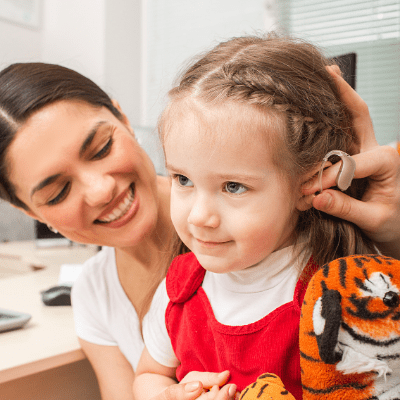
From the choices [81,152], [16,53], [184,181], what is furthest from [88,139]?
[16,53]

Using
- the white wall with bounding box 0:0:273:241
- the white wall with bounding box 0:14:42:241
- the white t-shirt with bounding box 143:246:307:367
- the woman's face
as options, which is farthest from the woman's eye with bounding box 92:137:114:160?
the white wall with bounding box 0:0:273:241

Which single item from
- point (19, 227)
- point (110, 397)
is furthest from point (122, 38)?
point (110, 397)

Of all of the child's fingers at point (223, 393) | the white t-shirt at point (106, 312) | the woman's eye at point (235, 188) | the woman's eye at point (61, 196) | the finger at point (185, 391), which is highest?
the woman's eye at point (235, 188)

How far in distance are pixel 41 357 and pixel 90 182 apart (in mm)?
387

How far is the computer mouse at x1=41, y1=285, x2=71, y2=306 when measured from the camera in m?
1.21

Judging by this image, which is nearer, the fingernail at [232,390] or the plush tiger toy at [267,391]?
the plush tiger toy at [267,391]

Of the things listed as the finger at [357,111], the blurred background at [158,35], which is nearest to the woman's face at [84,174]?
the finger at [357,111]

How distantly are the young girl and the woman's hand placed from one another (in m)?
0.02

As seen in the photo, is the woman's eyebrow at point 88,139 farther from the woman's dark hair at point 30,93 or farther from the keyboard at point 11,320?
the keyboard at point 11,320

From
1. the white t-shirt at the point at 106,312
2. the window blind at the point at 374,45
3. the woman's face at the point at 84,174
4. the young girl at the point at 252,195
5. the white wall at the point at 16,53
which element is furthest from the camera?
the white wall at the point at 16,53

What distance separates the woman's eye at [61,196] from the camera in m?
0.84

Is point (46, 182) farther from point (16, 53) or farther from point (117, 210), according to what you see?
point (16, 53)

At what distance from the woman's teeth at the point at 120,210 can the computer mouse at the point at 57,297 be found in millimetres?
452

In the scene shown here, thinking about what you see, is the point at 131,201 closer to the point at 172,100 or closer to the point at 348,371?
the point at 172,100
